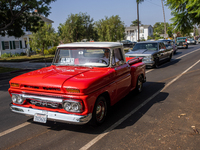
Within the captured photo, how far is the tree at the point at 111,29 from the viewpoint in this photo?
117ft

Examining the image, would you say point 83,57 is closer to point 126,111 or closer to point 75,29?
point 126,111

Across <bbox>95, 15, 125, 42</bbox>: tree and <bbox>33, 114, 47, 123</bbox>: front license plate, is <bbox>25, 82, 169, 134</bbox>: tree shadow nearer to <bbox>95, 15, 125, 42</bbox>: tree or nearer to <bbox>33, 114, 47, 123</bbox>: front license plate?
<bbox>33, 114, 47, 123</bbox>: front license plate

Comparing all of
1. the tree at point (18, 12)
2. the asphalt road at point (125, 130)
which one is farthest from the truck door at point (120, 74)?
the tree at point (18, 12)

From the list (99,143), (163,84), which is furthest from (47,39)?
(99,143)

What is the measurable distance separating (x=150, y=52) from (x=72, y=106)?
1070 centimetres

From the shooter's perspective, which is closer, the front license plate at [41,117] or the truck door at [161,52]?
the front license plate at [41,117]

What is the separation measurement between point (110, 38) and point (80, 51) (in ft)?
100

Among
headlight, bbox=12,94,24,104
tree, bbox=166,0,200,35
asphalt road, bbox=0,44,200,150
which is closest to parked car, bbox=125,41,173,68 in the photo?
tree, bbox=166,0,200,35

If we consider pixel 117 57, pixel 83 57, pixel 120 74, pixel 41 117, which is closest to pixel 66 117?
pixel 41 117

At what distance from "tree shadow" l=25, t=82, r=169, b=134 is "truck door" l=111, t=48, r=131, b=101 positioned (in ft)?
1.58

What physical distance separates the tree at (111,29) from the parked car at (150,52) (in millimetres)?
20501

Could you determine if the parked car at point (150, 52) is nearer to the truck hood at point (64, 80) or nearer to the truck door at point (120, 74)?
the truck door at point (120, 74)

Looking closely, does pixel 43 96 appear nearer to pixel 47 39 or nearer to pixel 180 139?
pixel 180 139

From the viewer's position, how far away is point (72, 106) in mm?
4180
